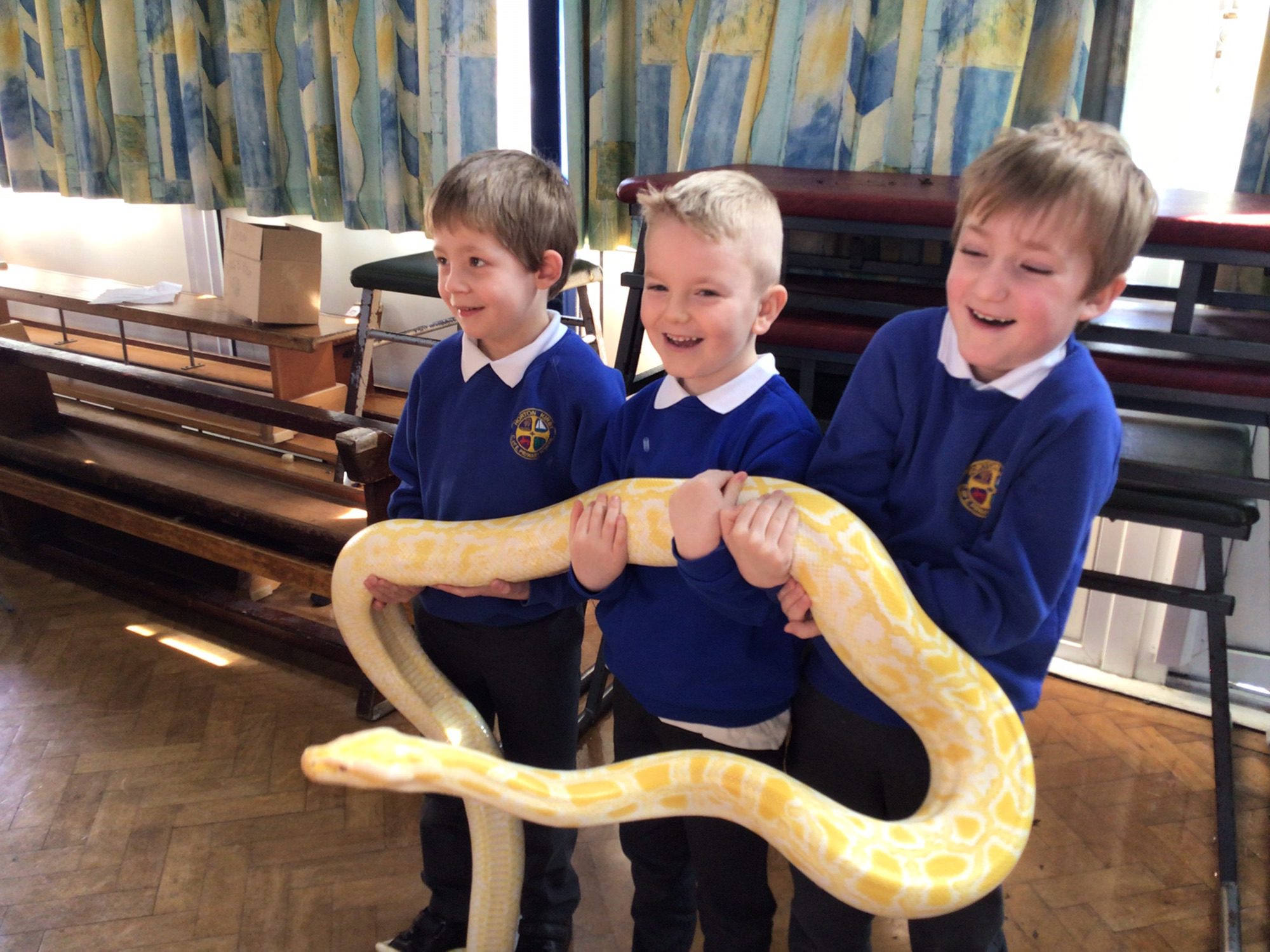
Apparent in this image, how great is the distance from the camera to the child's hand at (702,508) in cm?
106

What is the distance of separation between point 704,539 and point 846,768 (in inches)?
15.2

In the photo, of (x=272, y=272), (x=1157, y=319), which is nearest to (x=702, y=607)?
(x=1157, y=319)

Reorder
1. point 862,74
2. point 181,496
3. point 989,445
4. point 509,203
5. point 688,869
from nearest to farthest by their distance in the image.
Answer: point 989,445 < point 509,203 < point 688,869 < point 862,74 < point 181,496

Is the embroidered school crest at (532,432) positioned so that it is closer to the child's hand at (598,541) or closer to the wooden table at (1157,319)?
the child's hand at (598,541)

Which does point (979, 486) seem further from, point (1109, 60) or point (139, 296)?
point (139, 296)

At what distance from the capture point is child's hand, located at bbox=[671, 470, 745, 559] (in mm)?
1062

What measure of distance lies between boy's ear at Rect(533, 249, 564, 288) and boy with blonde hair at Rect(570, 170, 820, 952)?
7.8 inches

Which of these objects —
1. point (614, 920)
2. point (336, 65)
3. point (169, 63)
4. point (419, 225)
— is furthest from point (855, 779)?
point (169, 63)

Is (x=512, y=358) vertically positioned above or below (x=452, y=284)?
below

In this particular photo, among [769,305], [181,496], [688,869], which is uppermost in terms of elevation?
[769,305]

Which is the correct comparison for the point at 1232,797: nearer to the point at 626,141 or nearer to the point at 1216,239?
the point at 1216,239

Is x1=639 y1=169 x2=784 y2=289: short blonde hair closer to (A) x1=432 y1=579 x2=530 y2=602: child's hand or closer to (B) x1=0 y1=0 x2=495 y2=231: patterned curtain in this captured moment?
(A) x1=432 y1=579 x2=530 y2=602: child's hand

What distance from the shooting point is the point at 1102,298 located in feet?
3.22

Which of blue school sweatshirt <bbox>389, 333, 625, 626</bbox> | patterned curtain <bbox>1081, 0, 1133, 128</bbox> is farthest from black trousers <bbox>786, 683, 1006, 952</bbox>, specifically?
patterned curtain <bbox>1081, 0, 1133, 128</bbox>
